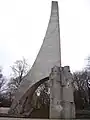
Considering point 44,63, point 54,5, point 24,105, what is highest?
point 54,5

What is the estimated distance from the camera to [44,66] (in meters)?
19.5

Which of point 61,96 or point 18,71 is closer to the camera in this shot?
point 61,96

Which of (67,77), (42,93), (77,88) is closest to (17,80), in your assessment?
(42,93)

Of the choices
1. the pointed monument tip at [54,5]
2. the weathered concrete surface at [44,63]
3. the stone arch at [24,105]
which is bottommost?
the stone arch at [24,105]

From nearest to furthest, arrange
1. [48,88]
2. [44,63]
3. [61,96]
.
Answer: [61,96] < [44,63] < [48,88]

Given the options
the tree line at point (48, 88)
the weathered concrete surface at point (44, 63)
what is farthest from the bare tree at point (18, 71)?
the weathered concrete surface at point (44, 63)

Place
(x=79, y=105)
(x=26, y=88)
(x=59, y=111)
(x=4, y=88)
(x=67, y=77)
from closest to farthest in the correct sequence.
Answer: (x=59, y=111), (x=67, y=77), (x=26, y=88), (x=79, y=105), (x=4, y=88)

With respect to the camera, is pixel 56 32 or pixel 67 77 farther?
pixel 56 32

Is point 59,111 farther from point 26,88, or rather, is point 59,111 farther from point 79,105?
point 79,105

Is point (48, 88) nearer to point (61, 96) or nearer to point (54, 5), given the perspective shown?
point (54, 5)

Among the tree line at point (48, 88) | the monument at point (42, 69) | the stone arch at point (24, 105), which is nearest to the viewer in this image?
the stone arch at point (24, 105)

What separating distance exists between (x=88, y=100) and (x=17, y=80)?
1358cm

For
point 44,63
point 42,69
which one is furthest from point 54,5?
point 42,69

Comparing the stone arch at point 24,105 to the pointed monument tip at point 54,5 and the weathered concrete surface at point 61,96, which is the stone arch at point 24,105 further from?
the pointed monument tip at point 54,5
